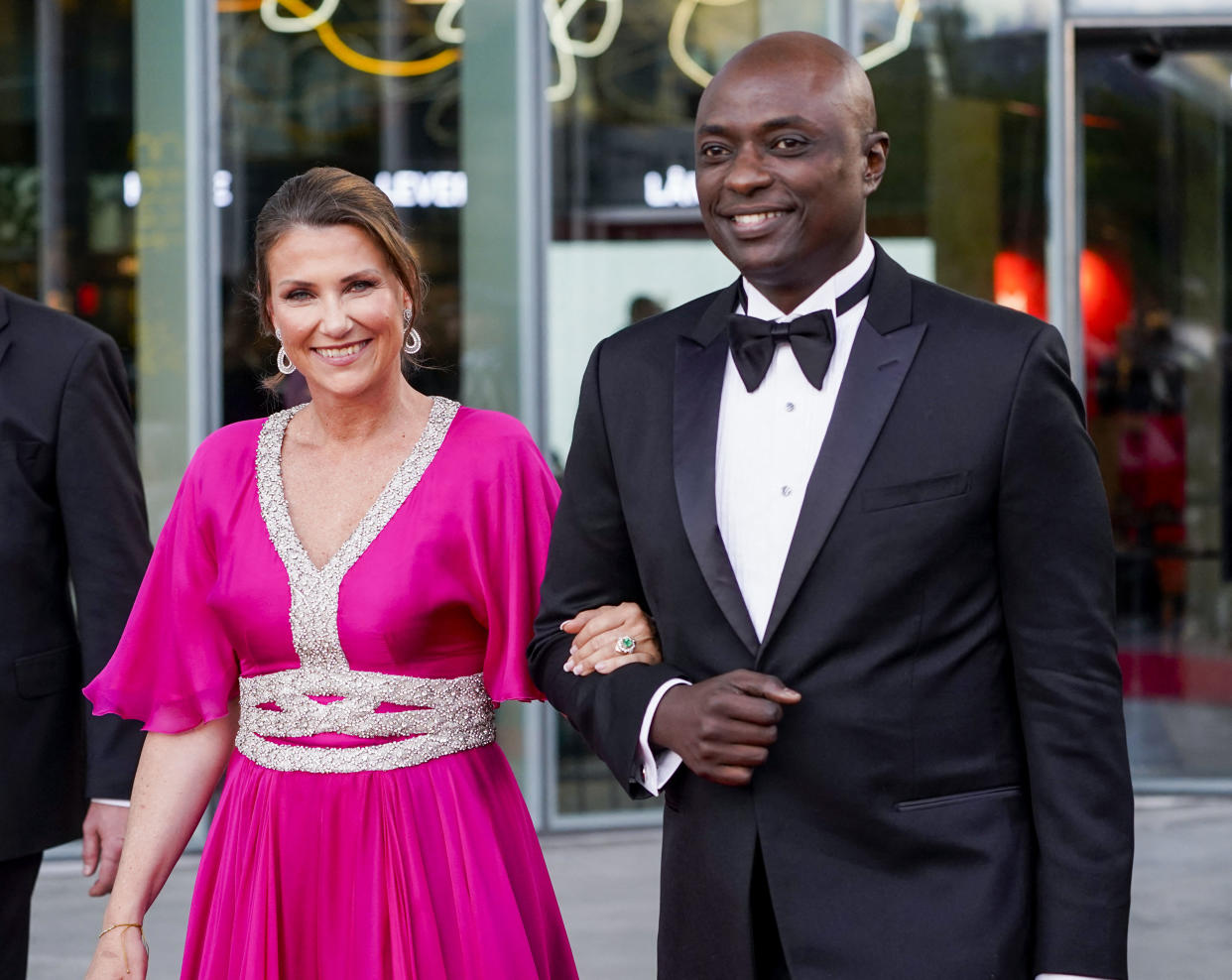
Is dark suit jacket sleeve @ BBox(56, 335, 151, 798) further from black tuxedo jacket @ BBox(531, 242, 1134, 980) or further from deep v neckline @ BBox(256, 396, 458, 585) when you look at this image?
black tuxedo jacket @ BBox(531, 242, 1134, 980)

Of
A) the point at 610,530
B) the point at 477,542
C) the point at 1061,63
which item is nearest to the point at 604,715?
the point at 610,530

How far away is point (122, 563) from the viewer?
8.68 feet

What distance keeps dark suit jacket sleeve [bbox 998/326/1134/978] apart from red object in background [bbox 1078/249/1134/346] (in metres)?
5.76

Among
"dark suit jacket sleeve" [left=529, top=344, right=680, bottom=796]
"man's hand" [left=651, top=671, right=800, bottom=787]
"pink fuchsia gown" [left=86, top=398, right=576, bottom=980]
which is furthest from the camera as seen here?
"pink fuchsia gown" [left=86, top=398, right=576, bottom=980]

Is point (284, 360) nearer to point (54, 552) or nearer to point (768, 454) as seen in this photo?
point (54, 552)

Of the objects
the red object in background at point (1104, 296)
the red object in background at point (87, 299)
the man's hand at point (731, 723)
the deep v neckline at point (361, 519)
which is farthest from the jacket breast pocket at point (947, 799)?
the red object in background at point (1104, 296)

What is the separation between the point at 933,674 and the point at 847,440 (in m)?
0.27

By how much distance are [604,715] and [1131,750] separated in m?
5.47

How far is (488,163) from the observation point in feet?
19.3

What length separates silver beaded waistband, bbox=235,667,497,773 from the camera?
2.34 metres

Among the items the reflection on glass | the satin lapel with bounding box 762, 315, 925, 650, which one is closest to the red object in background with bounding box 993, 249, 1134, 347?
the reflection on glass

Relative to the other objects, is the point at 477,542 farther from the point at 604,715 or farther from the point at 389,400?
the point at 604,715

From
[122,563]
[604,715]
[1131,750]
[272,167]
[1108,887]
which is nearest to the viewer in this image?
[1108,887]

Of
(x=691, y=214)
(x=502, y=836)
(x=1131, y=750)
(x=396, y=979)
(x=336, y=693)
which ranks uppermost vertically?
(x=691, y=214)
